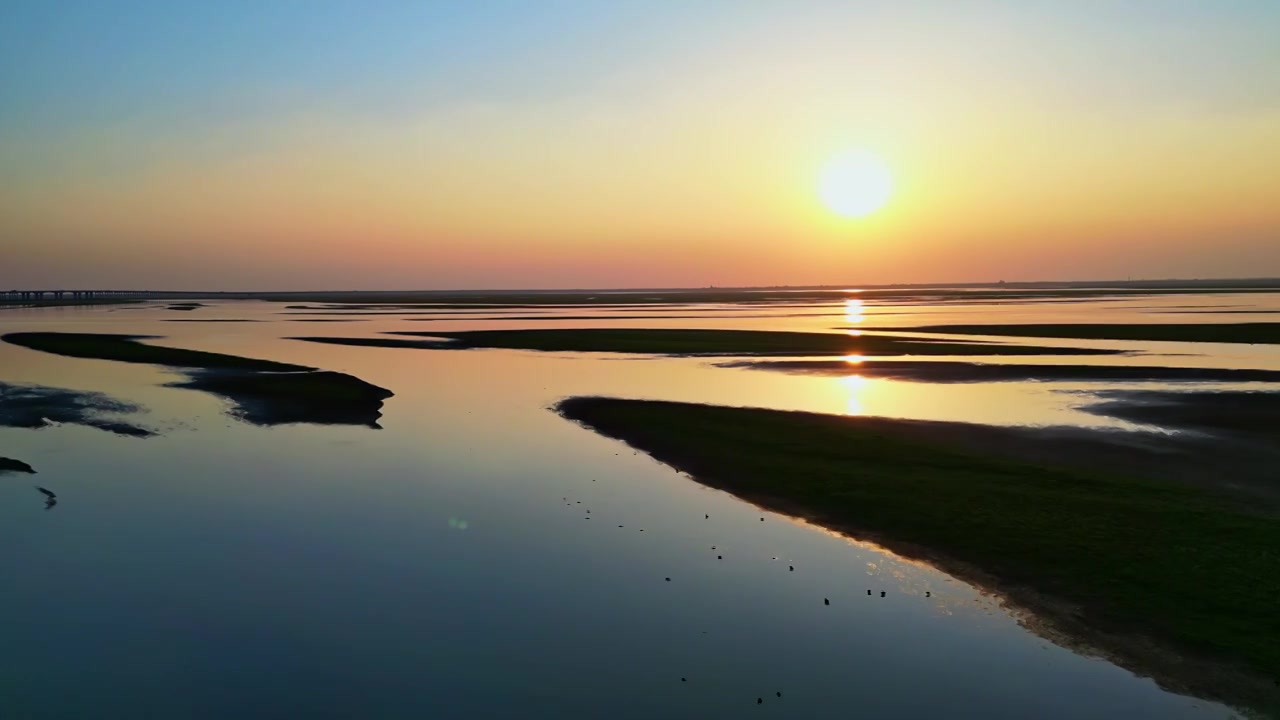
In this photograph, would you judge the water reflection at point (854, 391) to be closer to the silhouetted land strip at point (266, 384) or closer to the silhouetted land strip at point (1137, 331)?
the silhouetted land strip at point (266, 384)

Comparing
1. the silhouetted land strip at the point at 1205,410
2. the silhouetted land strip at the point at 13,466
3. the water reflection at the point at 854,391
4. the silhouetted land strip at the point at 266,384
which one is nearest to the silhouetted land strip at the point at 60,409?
the silhouetted land strip at the point at 266,384

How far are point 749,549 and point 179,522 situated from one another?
1215cm

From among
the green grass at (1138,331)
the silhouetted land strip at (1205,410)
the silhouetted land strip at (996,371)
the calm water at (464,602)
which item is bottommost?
the calm water at (464,602)

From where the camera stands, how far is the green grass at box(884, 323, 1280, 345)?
68750mm

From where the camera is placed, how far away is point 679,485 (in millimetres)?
23484

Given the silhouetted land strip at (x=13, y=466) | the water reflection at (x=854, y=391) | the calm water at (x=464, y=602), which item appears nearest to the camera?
the calm water at (x=464, y=602)

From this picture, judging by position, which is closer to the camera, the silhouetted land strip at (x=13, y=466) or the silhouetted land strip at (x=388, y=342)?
the silhouetted land strip at (x=13, y=466)

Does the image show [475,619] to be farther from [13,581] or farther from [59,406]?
[59,406]

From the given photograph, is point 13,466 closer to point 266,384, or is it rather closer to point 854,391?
point 266,384

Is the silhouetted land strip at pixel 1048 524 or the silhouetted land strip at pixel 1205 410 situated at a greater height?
the silhouetted land strip at pixel 1205 410

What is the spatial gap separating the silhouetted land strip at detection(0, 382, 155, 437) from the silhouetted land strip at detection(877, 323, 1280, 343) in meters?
64.7

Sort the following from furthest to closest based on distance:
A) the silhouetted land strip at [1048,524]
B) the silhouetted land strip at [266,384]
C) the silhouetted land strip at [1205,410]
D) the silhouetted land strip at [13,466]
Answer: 1. the silhouetted land strip at [266,384]
2. the silhouetted land strip at [1205,410]
3. the silhouetted land strip at [13,466]
4. the silhouetted land strip at [1048,524]

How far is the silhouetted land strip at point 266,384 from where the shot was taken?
35.5 metres

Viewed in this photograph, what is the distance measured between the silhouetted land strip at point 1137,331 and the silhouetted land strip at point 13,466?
68767 millimetres
